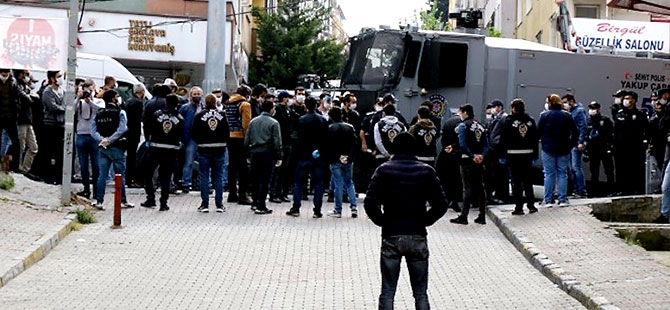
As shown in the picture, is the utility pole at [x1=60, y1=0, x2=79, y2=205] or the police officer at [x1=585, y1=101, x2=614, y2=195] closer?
the utility pole at [x1=60, y1=0, x2=79, y2=205]

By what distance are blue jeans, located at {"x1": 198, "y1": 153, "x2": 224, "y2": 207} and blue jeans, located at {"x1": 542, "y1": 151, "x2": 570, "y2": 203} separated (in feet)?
16.9

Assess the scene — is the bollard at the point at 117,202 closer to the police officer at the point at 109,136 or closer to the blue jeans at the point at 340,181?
the police officer at the point at 109,136

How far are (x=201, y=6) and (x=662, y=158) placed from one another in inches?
941

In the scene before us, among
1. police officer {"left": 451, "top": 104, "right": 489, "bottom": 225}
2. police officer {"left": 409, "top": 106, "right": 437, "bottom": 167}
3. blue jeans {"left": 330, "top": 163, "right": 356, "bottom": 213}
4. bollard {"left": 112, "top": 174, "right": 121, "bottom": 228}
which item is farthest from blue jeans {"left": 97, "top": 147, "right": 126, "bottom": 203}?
police officer {"left": 451, "top": 104, "right": 489, "bottom": 225}

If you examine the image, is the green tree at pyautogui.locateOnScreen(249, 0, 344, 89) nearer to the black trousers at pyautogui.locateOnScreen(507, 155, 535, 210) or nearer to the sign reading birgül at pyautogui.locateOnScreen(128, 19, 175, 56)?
the sign reading birgül at pyautogui.locateOnScreen(128, 19, 175, 56)

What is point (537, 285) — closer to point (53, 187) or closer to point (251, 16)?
point (53, 187)

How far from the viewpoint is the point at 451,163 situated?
19.8 meters

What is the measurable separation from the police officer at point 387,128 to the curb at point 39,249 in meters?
5.09

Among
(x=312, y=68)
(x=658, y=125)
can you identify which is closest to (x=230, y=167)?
(x=658, y=125)

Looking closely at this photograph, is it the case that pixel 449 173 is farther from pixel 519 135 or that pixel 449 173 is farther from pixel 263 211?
pixel 263 211

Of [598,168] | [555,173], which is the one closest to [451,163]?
[555,173]

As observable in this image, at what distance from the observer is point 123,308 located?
1160 cm

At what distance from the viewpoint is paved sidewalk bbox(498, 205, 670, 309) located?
12250mm

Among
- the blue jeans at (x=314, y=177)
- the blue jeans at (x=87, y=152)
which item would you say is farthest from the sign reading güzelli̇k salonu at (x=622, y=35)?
the blue jeans at (x=87, y=152)
